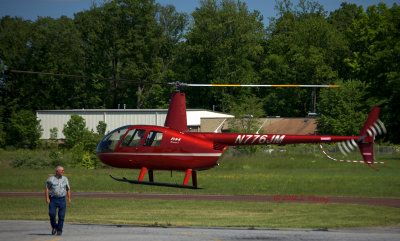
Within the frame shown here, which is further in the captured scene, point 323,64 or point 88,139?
point 323,64

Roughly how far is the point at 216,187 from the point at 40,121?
39054 mm

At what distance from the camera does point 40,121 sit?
78.6m

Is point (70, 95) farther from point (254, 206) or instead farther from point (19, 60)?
point (254, 206)

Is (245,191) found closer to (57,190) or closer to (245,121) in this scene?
(245,121)

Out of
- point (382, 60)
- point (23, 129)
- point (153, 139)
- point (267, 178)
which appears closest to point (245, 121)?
point (382, 60)

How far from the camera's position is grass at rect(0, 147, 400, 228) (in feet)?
105

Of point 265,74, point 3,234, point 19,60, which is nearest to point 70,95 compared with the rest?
point 19,60

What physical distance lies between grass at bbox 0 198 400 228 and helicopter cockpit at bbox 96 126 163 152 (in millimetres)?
7445

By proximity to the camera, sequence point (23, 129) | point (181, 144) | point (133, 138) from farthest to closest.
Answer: point (23, 129)
point (133, 138)
point (181, 144)

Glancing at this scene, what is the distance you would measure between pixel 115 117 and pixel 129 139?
173 feet

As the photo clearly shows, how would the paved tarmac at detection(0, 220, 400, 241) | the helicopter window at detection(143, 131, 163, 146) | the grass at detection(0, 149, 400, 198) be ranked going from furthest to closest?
the grass at detection(0, 149, 400, 198), the helicopter window at detection(143, 131, 163, 146), the paved tarmac at detection(0, 220, 400, 241)

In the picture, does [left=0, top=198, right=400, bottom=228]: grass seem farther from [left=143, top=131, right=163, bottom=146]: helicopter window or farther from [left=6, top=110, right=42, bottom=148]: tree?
[left=6, top=110, right=42, bottom=148]: tree

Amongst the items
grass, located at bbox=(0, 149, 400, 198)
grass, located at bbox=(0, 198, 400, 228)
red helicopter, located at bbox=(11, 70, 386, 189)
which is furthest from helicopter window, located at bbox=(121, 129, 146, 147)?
grass, located at bbox=(0, 149, 400, 198)

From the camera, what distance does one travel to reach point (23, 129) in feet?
263
